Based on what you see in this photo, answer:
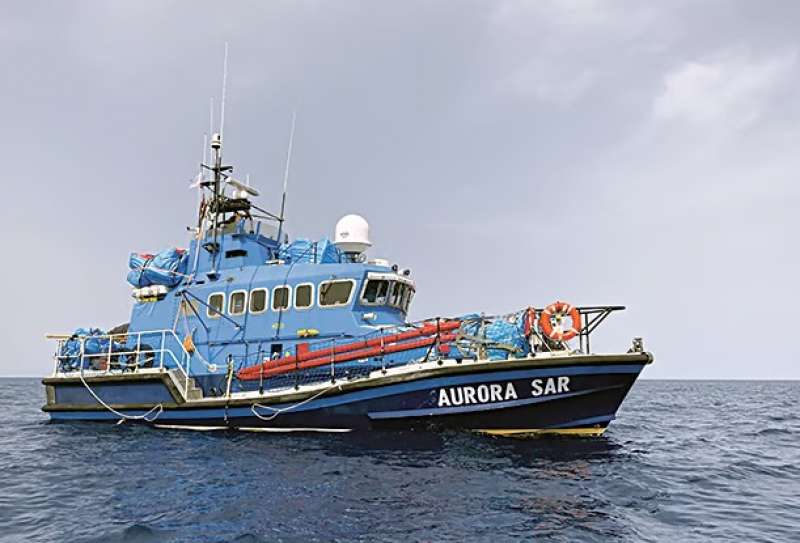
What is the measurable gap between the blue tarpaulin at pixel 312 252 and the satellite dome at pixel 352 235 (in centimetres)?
35

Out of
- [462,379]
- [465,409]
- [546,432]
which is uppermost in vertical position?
[462,379]

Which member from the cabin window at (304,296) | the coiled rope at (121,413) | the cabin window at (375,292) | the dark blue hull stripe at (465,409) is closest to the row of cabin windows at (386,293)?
the cabin window at (375,292)

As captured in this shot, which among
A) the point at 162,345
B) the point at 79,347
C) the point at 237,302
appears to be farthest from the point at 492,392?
the point at 79,347

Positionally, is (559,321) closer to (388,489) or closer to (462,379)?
(462,379)

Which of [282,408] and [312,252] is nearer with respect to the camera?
[282,408]

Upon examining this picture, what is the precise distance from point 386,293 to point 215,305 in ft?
13.9

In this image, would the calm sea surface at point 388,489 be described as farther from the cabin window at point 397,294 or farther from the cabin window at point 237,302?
Answer: the cabin window at point 397,294

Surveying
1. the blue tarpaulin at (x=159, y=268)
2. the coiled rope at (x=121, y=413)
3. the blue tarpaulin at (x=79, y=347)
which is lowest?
the coiled rope at (x=121, y=413)

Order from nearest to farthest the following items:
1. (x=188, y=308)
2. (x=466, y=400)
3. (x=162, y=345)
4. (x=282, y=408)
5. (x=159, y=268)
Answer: (x=466, y=400)
(x=282, y=408)
(x=162, y=345)
(x=188, y=308)
(x=159, y=268)

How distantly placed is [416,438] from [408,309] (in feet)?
13.1

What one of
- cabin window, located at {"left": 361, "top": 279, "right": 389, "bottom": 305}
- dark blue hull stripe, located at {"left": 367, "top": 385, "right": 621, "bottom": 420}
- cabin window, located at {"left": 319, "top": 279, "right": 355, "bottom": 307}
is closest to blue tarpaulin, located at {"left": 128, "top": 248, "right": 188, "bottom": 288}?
cabin window, located at {"left": 319, "top": 279, "right": 355, "bottom": 307}

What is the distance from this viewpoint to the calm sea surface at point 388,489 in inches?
234

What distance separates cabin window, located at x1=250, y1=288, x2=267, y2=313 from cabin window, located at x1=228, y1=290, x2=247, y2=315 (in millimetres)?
202

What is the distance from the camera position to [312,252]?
1341 centimetres
